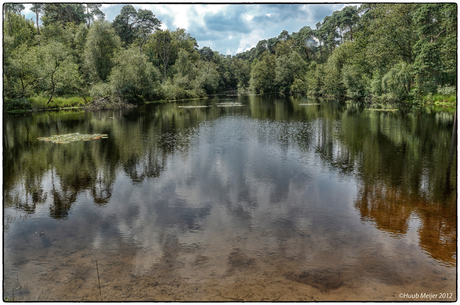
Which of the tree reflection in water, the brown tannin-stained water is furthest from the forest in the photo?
the brown tannin-stained water

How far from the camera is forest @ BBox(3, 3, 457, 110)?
129 ft

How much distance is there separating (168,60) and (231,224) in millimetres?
91615

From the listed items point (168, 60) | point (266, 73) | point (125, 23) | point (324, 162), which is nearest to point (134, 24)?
point (125, 23)

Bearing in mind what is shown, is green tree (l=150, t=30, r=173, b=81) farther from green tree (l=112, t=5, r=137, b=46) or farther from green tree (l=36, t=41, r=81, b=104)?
green tree (l=36, t=41, r=81, b=104)

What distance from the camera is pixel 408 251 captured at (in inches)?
295

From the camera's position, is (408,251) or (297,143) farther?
(297,143)

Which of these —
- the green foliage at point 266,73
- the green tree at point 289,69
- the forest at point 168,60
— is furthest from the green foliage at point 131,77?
the green foliage at point 266,73

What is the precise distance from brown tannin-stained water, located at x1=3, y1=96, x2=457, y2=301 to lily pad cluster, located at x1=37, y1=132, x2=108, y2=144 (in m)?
3.26

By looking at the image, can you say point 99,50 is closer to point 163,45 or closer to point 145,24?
point 163,45

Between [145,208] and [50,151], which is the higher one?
[50,151]

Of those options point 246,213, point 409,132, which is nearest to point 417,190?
point 246,213

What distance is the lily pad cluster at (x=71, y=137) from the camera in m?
21.4

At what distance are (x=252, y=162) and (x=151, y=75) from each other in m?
51.4

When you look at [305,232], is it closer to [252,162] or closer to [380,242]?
[380,242]
